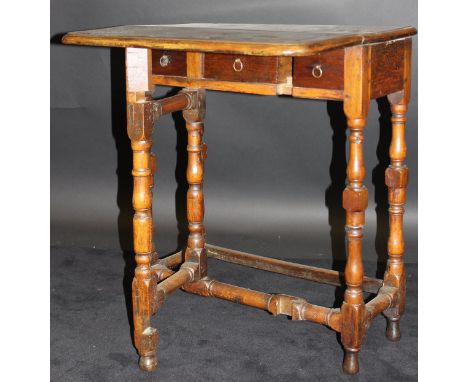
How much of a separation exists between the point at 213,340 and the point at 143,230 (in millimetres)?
603

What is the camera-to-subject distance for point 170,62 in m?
3.05

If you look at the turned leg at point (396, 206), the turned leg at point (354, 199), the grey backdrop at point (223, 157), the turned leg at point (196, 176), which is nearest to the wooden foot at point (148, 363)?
the turned leg at point (196, 176)

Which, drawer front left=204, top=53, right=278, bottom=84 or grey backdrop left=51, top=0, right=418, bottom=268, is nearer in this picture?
drawer front left=204, top=53, right=278, bottom=84

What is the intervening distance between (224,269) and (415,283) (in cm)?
90

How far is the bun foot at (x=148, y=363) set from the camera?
119 inches

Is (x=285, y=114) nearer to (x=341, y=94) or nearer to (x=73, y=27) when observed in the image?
(x=73, y=27)

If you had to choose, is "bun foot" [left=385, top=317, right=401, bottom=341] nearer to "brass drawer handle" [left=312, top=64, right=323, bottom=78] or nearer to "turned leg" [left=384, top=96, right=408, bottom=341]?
"turned leg" [left=384, top=96, right=408, bottom=341]

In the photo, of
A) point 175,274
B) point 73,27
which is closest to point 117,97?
point 73,27

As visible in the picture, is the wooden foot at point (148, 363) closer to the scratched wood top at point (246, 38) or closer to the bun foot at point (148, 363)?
the bun foot at point (148, 363)

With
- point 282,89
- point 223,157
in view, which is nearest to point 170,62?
point 282,89

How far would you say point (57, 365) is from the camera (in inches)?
121

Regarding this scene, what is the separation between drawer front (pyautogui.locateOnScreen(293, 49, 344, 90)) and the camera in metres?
2.66

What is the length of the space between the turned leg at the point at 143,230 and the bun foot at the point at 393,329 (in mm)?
897

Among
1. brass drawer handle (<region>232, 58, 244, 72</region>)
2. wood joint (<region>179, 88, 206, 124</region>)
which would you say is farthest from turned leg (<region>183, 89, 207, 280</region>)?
brass drawer handle (<region>232, 58, 244, 72</region>)
